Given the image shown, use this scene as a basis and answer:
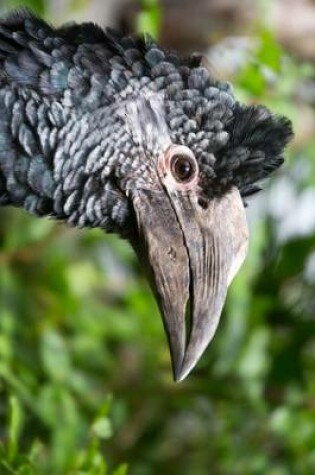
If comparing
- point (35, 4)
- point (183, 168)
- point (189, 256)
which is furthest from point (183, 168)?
point (35, 4)

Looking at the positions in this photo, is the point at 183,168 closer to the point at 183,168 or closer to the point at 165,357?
the point at 183,168

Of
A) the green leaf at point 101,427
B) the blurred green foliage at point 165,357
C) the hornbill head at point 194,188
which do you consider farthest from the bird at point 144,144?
the blurred green foliage at point 165,357

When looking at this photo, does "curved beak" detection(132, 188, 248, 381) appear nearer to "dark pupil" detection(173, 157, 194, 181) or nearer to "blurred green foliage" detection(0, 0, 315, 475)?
"dark pupil" detection(173, 157, 194, 181)

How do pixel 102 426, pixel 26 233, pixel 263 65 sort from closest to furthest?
1. pixel 102 426
2. pixel 263 65
3. pixel 26 233

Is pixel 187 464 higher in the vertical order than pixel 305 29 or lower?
lower

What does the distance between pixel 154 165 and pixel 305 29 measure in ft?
3.81

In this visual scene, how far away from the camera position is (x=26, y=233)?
207 centimetres

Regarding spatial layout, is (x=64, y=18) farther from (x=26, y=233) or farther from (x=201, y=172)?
(x=201, y=172)

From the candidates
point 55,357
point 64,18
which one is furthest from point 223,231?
point 64,18

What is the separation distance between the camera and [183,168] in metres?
1.28

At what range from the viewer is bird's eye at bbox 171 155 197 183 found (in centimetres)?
128

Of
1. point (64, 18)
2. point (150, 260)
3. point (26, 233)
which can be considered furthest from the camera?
point (64, 18)

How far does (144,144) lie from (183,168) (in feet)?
0.18

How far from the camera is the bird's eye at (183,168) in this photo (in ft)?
4.21
